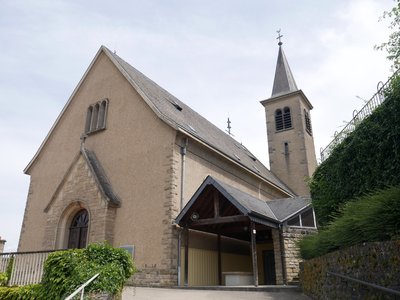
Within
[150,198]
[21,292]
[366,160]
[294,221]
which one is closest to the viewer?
[366,160]

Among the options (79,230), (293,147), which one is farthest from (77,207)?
(293,147)

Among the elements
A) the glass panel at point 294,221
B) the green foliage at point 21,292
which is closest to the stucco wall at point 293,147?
the glass panel at point 294,221

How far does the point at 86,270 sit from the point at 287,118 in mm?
27415

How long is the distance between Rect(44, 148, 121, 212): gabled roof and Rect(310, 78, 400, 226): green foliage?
8577 millimetres

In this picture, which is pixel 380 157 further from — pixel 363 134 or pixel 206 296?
pixel 206 296

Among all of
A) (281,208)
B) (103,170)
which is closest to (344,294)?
(281,208)

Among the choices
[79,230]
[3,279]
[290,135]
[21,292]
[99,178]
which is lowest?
[21,292]

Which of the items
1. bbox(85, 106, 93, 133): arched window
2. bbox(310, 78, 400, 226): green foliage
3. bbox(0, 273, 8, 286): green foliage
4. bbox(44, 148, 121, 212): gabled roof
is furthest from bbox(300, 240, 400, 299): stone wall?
bbox(85, 106, 93, 133): arched window

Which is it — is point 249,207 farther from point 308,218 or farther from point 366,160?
point 366,160

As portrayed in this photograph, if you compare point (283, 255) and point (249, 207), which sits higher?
point (249, 207)

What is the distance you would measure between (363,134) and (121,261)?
270 inches

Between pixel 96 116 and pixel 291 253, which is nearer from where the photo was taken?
pixel 291 253

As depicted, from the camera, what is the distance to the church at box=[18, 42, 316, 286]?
43.1ft

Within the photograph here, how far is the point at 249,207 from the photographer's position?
12.1 meters
